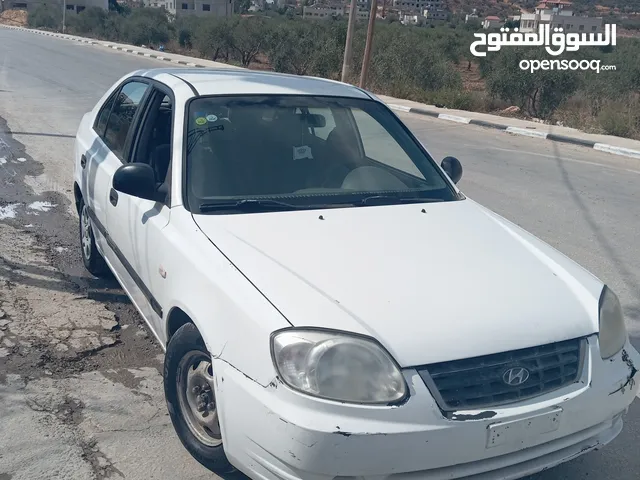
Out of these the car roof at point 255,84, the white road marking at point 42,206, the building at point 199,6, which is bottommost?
the white road marking at point 42,206

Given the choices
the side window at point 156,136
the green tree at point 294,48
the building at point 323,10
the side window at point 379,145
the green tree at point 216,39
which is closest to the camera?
the side window at point 156,136

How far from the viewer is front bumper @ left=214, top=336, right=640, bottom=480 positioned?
7.94 ft

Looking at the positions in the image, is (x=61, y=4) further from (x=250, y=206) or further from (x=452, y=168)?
(x=250, y=206)

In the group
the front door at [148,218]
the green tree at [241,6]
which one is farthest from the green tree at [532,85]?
the green tree at [241,6]

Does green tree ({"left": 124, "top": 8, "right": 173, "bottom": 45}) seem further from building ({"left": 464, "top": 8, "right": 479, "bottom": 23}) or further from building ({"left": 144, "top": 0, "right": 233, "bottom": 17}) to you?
building ({"left": 144, "top": 0, "right": 233, "bottom": 17})

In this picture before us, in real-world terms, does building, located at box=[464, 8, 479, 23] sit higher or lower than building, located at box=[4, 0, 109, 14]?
higher

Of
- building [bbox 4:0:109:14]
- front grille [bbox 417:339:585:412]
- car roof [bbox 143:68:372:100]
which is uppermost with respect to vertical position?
building [bbox 4:0:109:14]

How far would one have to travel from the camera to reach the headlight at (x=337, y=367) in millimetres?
2490

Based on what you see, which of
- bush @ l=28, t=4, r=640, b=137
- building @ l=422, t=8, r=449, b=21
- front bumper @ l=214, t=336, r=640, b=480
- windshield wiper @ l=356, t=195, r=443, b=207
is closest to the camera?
front bumper @ l=214, t=336, r=640, b=480

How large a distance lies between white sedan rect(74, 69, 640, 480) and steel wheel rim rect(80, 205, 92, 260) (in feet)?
3.08

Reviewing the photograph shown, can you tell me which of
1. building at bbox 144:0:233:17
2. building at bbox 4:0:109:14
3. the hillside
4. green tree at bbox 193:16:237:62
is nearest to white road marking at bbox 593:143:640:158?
green tree at bbox 193:16:237:62

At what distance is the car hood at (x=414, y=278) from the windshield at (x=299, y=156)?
8.5 inches

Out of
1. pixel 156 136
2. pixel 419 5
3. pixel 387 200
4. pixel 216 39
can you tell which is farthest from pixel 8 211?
pixel 419 5

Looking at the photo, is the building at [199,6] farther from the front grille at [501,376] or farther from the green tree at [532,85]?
the front grille at [501,376]
